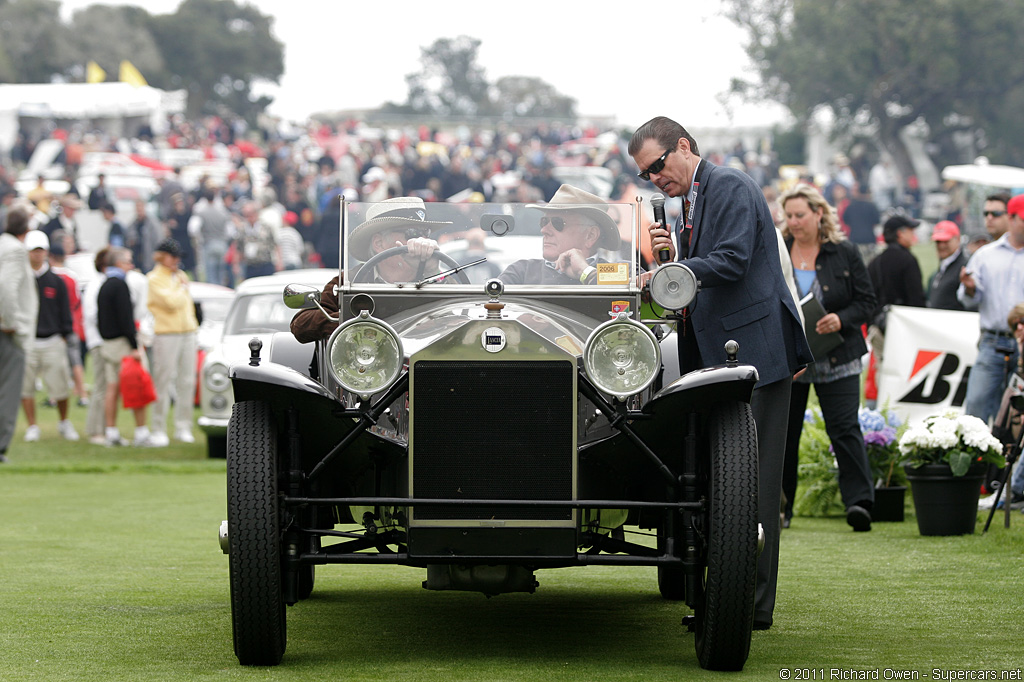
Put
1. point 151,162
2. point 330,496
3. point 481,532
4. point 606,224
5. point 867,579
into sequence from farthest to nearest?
point 151,162 < point 867,579 < point 606,224 < point 330,496 < point 481,532

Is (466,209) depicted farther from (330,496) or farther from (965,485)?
(965,485)

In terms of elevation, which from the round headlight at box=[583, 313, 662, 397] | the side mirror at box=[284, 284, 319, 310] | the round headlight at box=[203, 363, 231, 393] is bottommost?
the round headlight at box=[203, 363, 231, 393]

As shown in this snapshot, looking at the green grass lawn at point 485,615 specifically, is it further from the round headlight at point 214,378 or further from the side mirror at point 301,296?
the round headlight at point 214,378

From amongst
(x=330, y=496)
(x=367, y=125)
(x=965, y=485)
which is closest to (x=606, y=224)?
(x=330, y=496)

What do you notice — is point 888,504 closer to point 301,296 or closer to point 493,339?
point 301,296

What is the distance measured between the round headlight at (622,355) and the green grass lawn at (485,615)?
105 cm

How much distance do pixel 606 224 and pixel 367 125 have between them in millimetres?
70094

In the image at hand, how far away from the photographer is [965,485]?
8594 mm

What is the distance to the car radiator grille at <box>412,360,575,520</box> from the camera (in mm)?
5090

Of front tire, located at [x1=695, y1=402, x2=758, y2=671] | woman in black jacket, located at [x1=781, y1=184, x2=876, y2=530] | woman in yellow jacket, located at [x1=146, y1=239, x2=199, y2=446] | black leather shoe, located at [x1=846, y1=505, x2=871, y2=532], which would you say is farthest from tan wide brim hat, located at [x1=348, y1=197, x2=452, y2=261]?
woman in yellow jacket, located at [x1=146, y1=239, x2=199, y2=446]

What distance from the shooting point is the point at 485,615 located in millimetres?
6492

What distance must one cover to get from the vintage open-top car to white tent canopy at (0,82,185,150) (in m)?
42.1

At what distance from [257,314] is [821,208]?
22.2ft

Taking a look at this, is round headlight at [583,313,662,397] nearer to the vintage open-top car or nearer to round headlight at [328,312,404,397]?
the vintage open-top car
